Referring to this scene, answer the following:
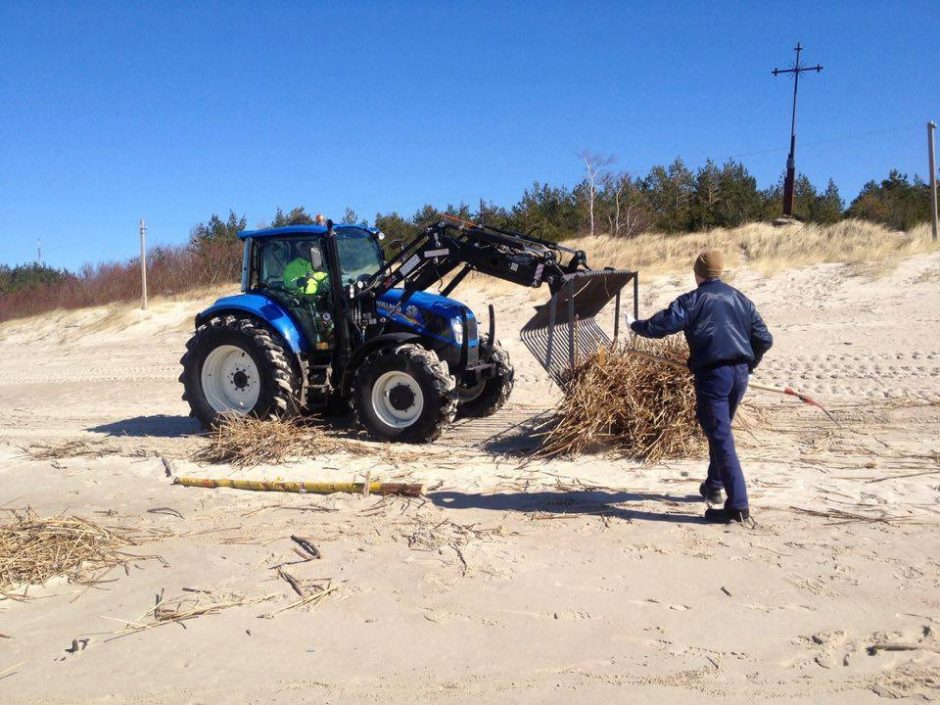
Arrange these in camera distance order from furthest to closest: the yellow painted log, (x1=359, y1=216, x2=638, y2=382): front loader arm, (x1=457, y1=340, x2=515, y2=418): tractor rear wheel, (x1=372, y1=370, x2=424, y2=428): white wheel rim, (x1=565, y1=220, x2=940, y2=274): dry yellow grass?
(x1=565, y1=220, x2=940, y2=274): dry yellow grass, (x1=457, y1=340, x2=515, y2=418): tractor rear wheel, (x1=372, y1=370, x2=424, y2=428): white wheel rim, (x1=359, y1=216, x2=638, y2=382): front loader arm, the yellow painted log

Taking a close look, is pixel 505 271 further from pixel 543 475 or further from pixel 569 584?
pixel 569 584

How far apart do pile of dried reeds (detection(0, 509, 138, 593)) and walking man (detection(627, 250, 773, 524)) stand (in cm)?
361

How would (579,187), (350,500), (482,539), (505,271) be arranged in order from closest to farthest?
(482,539) → (350,500) → (505,271) → (579,187)

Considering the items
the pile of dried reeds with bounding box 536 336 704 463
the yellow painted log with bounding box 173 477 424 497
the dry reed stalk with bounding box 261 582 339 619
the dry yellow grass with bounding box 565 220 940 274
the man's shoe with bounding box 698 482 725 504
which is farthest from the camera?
the dry yellow grass with bounding box 565 220 940 274

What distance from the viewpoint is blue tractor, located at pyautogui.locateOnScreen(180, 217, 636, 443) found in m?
7.66

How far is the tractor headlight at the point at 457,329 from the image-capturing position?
26.7ft

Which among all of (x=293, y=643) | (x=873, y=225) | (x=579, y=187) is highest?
(x=579, y=187)

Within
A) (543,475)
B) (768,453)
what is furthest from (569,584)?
(768,453)

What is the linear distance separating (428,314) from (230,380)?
7.55 feet

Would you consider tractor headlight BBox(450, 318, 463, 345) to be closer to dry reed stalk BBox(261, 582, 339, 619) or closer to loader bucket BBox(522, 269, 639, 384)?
loader bucket BBox(522, 269, 639, 384)

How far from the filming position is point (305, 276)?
8.52 metres

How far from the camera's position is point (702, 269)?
5.33 m

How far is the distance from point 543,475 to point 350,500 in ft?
4.77

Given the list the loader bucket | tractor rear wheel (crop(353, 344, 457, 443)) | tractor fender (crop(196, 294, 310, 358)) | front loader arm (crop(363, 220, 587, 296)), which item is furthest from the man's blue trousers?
tractor fender (crop(196, 294, 310, 358))
